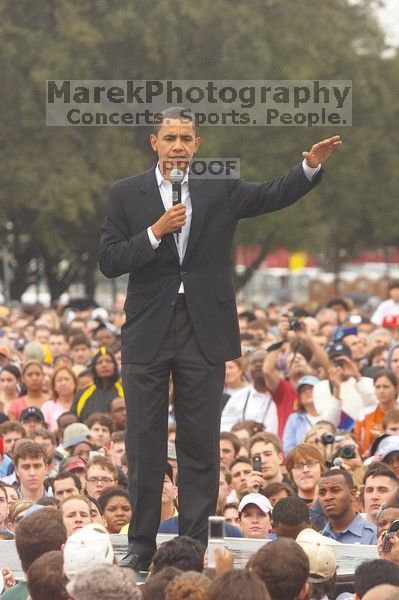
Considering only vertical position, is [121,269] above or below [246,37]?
below

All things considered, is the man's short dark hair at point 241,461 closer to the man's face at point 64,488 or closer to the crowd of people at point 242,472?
the crowd of people at point 242,472

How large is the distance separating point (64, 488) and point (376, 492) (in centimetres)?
212

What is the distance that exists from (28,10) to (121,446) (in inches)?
1232

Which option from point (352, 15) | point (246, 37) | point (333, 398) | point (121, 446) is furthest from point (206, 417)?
point (352, 15)

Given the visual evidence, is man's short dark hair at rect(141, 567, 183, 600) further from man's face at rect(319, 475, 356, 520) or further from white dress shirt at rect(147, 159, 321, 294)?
man's face at rect(319, 475, 356, 520)

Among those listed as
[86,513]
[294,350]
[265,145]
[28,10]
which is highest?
[28,10]

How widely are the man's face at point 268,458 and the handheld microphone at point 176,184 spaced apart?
4993 mm

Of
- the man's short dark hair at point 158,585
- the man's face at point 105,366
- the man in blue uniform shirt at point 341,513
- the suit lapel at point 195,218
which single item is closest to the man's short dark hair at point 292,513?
the man in blue uniform shirt at point 341,513

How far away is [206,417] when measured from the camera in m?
8.54

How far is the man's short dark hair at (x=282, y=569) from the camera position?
7277 mm

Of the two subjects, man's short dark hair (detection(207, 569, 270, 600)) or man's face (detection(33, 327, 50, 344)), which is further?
man's face (detection(33, 327, 50, 344))

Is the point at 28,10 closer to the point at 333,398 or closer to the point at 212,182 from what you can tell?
the point at 333,398

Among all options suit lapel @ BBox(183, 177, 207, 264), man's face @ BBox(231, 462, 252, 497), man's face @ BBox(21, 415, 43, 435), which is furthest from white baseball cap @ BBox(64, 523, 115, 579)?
man's face @ BBox(21, 415, 43, 435)

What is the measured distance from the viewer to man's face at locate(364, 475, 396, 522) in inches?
441
